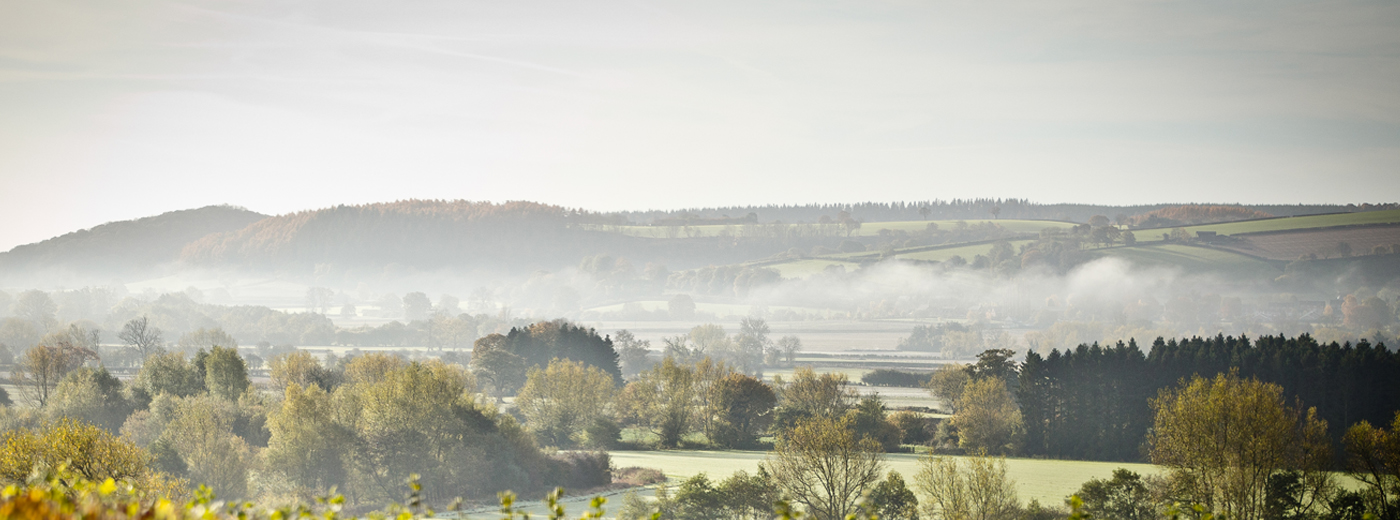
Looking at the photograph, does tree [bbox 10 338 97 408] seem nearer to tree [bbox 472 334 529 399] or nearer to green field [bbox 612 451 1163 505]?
tree [bbox 472 334 529 399]

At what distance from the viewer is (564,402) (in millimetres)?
80688

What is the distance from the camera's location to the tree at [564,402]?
78.3m

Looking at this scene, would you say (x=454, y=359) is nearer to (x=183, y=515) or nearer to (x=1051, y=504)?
(x=1051, y=504)

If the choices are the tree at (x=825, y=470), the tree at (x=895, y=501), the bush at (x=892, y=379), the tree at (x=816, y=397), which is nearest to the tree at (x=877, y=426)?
the tree at (x=816, y=397)

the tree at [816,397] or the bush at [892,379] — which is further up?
the tree at [816,397]

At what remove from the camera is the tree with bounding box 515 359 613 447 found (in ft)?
257

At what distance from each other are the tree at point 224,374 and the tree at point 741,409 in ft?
137

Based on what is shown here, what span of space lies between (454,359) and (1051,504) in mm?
113366

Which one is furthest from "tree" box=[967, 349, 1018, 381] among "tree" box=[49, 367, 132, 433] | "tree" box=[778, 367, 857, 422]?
"tree" box=[49, 367, 132, 433]

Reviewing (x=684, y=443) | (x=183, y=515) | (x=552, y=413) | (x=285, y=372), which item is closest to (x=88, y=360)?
(x=285, y=372)

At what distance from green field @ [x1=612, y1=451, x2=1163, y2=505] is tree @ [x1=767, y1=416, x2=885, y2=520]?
34.2ft

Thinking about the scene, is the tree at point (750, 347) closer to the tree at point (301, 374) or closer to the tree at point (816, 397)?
the tree at point (816, 397)

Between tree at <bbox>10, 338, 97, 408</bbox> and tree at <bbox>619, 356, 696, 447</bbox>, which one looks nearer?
tree at <bbox>619, 356, 696, 447</bbox>

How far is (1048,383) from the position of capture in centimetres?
7875
